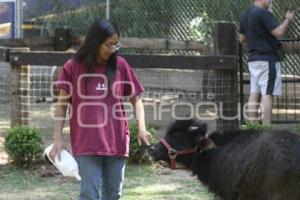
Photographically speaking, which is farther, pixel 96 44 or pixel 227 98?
pixel 227 98

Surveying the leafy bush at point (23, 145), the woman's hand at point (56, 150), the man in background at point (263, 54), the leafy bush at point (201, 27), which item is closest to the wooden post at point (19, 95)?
the leafy bush at point (23, 145)

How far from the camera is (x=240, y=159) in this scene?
5.81 metres

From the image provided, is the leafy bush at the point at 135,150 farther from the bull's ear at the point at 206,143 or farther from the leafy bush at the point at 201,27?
the leafy bush at the point at 201,27

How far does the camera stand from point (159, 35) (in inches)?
624

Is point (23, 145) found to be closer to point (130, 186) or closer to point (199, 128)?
point (130, 186)

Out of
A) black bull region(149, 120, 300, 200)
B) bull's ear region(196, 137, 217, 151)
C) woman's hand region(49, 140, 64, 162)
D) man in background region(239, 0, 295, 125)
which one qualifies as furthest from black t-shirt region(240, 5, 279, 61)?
woman's hand region(49, 140, 64, 162)

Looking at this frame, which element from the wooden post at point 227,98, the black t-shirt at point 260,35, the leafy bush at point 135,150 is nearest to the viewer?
the leafy bush at point 135,150

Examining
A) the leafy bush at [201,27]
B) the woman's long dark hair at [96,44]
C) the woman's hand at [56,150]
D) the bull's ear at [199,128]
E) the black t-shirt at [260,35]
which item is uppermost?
the leafy bush at [201,27]

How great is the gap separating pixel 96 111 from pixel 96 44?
54 cm

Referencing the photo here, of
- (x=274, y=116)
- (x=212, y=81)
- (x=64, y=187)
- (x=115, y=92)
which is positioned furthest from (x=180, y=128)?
(x=274, y=116)

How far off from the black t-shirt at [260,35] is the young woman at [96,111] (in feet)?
15.7

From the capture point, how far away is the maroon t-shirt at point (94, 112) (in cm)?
575

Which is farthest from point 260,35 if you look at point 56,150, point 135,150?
point 56,150

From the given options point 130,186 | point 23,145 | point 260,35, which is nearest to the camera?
point 130,186
